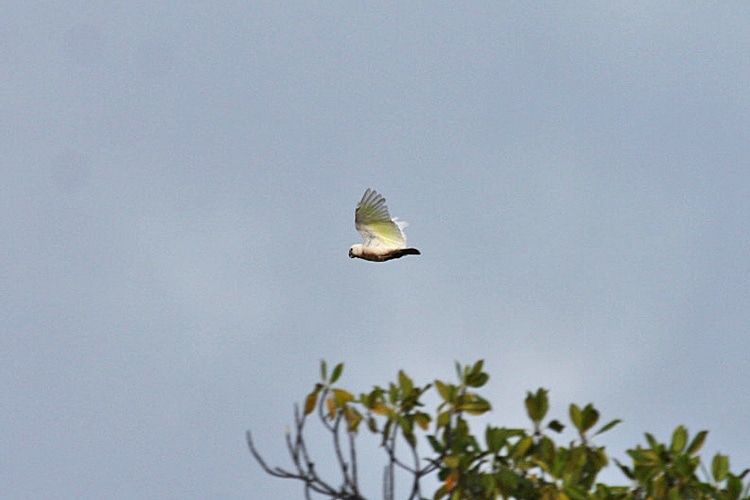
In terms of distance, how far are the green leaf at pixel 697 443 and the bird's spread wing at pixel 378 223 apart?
9.68 m

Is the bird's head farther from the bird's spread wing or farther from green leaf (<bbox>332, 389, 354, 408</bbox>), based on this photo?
green leaf (<bbox>332, 389, 354, 408</bbox>)

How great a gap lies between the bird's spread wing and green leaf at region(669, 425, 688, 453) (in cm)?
966

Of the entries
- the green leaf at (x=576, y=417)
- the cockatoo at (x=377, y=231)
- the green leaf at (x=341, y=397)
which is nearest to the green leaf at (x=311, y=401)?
the green leaf at (x=341, y=397)

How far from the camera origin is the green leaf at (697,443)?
9312mm

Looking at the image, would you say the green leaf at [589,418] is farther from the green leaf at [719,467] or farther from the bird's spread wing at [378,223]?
the bird's spread wing at [378,223]

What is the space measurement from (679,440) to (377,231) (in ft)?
32.7

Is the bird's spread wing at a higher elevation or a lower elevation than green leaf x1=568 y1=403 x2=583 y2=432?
higher

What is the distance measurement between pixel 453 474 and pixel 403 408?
61 centimetres

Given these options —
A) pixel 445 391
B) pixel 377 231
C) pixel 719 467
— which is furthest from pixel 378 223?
pixel 719 467

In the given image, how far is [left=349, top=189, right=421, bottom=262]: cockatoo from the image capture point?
18.7 metres

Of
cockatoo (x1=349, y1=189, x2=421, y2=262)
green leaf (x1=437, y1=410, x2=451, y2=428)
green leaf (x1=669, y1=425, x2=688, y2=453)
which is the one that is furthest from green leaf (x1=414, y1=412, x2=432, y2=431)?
cockatoo (x1=349, y1=189, x2=421, y2=262)

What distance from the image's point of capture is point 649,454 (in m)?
9.29

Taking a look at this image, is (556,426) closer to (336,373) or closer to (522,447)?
(522,447)

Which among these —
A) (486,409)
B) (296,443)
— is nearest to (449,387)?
(486,409)
